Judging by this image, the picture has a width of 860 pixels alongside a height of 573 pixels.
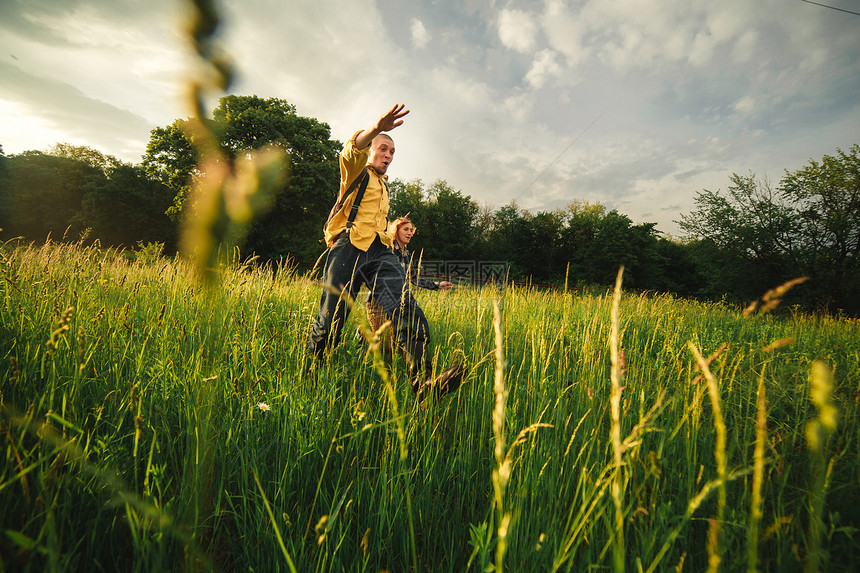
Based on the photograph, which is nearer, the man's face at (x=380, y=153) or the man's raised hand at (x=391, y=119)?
the man's raised hand at (x=391, y=119)

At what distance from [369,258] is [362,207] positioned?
0.45 metres

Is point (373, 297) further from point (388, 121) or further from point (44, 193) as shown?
point (44, 193)

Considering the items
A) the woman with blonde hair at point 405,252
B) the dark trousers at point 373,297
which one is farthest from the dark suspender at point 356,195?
the woman with blonde hair at point 405,252

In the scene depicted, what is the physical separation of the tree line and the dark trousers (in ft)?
5.58

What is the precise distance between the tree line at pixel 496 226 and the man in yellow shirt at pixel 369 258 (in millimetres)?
1694

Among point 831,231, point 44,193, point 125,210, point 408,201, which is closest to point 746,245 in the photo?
point 831,231

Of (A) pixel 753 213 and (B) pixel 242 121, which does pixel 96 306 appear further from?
(A) pixel 753 213

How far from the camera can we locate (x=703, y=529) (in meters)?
1.39

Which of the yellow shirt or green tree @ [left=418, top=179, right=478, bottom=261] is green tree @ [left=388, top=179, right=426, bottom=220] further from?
the yellow shirt

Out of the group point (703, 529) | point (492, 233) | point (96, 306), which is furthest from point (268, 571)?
point (492, 233)

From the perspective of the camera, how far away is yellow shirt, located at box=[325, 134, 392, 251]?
105 inches

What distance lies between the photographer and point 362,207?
2900mm

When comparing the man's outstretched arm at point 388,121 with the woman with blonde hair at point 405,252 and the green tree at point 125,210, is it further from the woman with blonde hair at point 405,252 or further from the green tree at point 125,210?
the green tree at point 125,210

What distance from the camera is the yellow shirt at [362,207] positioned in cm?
266
